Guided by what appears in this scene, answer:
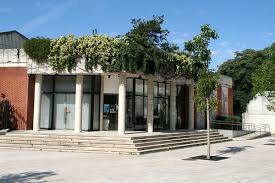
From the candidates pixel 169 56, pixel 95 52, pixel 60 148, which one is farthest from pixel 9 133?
pixel 169 56

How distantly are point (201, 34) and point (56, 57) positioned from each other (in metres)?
8.72

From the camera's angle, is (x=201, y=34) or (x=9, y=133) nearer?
(x=201, y=34)

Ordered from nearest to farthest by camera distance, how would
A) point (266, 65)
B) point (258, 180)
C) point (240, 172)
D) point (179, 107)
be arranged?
point (258, 180) < point (240, 172) < point (266, 65) < point (179, 107)

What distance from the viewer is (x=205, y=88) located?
19.7 metres

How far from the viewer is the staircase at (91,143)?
20.8 m

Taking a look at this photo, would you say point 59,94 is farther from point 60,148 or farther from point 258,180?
point 258,180

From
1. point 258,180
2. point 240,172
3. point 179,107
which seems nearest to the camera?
point 258,180

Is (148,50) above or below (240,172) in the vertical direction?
above

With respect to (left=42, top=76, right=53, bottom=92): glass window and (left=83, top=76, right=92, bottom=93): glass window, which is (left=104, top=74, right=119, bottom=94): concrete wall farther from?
(left=42, top=76, right=53, bottom=92): glass window

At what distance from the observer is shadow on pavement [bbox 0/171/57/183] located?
12.4 metres

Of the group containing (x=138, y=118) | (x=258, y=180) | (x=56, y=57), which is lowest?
(x=258, y=180)

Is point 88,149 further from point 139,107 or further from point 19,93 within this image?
point 19,93

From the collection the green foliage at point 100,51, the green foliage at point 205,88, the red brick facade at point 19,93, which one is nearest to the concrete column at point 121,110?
the green foliage at point 100,51

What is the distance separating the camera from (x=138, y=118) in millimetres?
28203
